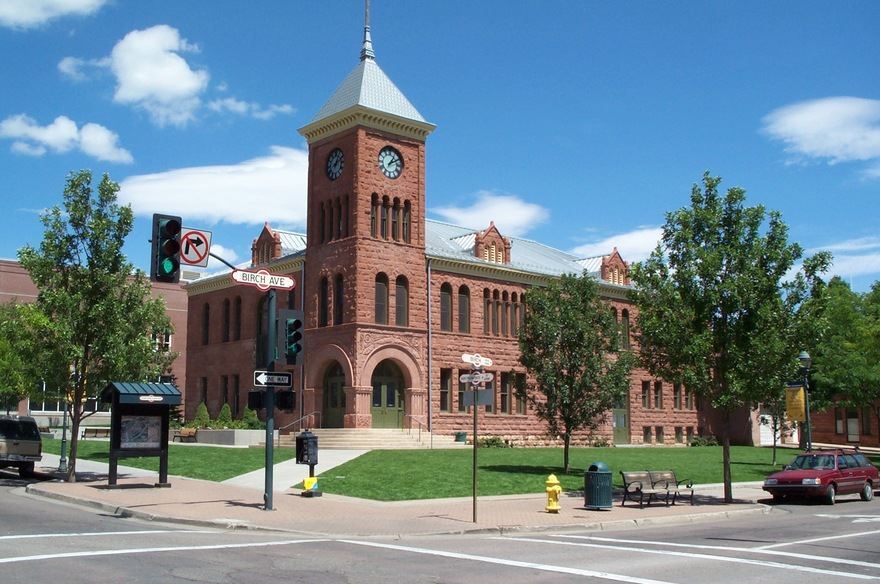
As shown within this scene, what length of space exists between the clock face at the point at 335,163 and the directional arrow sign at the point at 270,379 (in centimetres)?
2570

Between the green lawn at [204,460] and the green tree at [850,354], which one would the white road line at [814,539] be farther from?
the green tree at [850,354]

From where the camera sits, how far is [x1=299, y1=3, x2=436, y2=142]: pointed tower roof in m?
43.3

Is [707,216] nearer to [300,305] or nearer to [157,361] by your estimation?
[157,361]

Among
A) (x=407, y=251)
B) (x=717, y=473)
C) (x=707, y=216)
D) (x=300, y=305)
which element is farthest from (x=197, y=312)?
(x=707, y=216)

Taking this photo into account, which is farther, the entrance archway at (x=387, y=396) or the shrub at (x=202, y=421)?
the shrub at (x=202, y=421)

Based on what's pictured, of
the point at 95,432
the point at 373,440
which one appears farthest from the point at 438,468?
the point at 95,432

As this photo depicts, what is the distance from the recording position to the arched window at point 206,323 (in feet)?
181

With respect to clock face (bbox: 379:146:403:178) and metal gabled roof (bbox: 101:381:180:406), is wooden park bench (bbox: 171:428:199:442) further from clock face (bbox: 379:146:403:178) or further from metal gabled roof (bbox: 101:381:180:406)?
metal gabled roof (bbox: 101:381:180:406)

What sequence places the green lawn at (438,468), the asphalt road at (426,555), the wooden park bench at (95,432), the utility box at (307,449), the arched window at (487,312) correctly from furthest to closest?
the wooden park bench at (95,432)
the arched window at (487,312)
the green lawn at (438,468)
the utility box at (307,449)
the asphalt road at (426,555)

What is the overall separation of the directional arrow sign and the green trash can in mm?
7512

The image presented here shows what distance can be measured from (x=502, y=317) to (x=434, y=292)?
5456 millimetres

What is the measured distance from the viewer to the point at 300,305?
45.3 metres

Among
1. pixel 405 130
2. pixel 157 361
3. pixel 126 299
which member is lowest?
pixel 157 361

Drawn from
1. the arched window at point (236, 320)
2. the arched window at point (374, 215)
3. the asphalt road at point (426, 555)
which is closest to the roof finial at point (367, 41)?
the arched window at point (374, 215)
